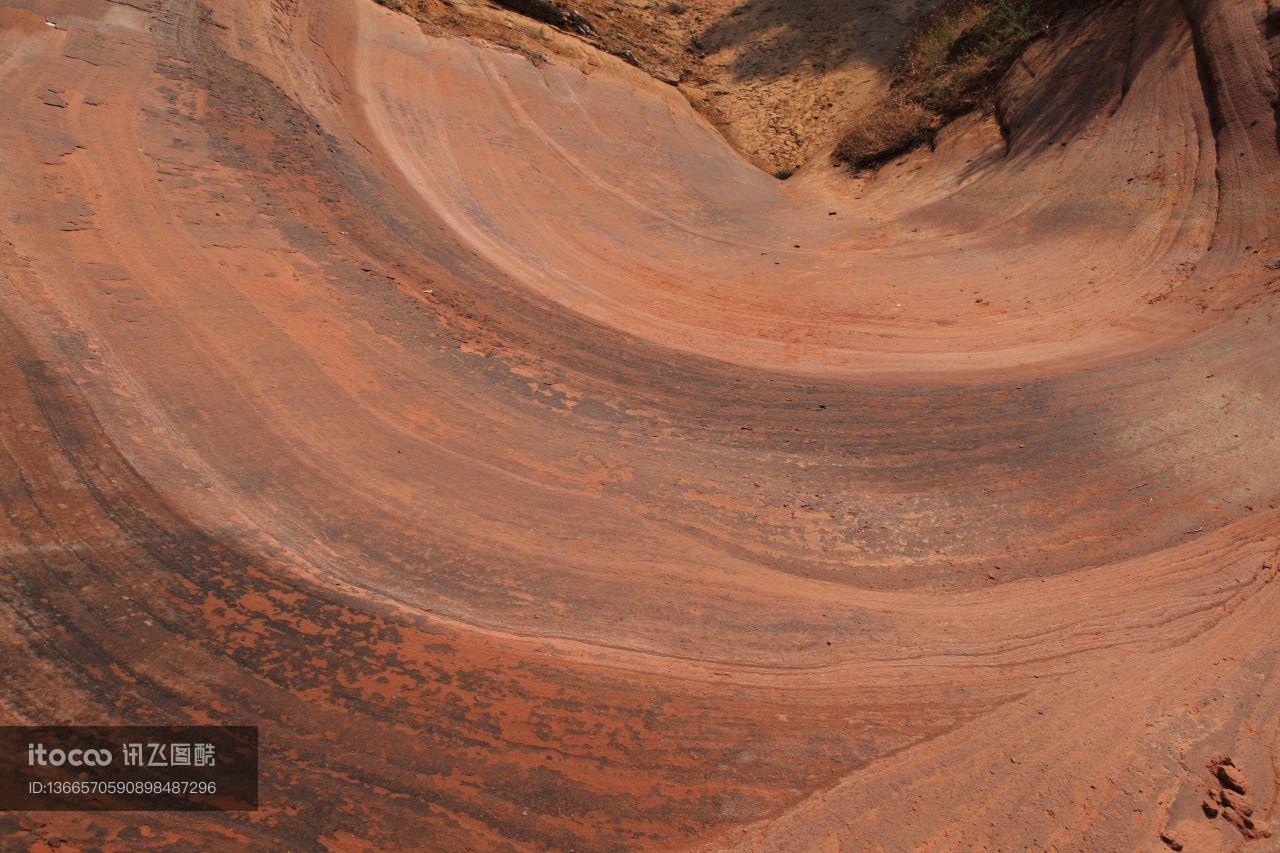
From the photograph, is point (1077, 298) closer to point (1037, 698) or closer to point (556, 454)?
point (1037, 698)

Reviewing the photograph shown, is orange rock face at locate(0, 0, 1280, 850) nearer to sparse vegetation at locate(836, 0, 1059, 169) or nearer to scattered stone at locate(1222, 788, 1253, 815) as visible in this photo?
scattered stone at locate(1222, 788, 1253, 815)

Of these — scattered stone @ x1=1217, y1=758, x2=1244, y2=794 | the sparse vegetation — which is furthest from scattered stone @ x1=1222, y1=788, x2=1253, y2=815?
the sparse vegetation

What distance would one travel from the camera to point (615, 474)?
444 centimetres

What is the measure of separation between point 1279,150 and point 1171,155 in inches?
31.8

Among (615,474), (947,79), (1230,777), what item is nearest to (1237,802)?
(1230,777)

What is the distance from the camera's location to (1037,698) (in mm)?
3400

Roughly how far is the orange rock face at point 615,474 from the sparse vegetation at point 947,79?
2252mm

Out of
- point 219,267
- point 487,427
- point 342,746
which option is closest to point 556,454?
point 487,427

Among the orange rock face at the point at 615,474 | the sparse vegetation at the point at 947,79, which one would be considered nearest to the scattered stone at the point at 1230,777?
the orange rock face at the point at 615,474

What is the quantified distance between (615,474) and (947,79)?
842cm

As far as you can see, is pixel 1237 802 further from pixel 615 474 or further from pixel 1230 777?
pixel 615 474

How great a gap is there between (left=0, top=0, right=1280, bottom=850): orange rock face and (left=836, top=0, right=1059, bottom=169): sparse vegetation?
2252 mm

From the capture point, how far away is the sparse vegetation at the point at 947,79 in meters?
9.69

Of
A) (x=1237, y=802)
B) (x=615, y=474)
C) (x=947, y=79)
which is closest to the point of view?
(x=1237, y=802)
